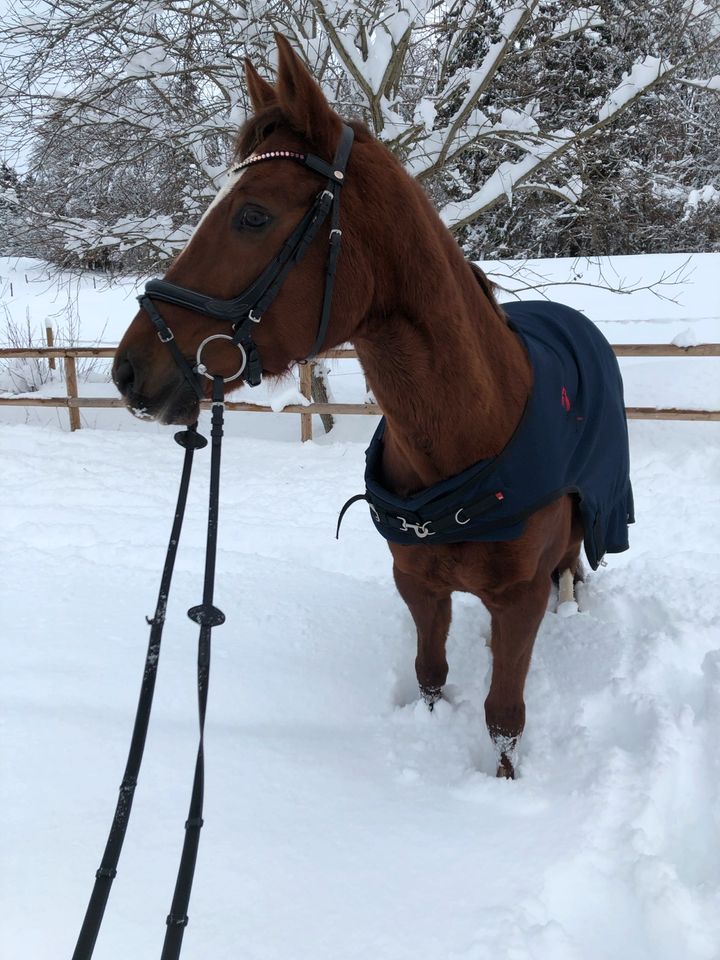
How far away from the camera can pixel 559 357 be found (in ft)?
7.80

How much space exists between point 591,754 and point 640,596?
4.49 feet

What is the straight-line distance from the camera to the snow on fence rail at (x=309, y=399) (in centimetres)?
588

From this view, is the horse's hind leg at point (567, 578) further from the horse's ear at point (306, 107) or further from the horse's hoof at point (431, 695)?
the horse's ear at point (306, 107)

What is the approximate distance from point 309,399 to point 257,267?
540 centimetres

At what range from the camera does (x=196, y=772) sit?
1.31 m

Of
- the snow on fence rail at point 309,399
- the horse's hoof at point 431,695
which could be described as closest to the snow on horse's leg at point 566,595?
the horse's hoof at point 431,695

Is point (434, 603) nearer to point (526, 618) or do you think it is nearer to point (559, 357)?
point (526, 618)

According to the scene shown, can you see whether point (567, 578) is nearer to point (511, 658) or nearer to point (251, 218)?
point (511, 658)

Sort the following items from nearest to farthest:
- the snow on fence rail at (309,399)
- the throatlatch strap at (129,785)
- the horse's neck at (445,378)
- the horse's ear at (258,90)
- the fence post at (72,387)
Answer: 1. the throatlatch strap at (129,785)
2. the horse's ear at (258,90)
3. the horse's neck at (445,378)
4. the snow on fence rail at (309,399)
5. the fence post at (72,387)

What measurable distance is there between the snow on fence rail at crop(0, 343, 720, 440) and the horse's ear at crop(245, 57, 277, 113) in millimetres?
3755

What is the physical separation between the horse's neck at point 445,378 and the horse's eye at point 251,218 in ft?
1.19

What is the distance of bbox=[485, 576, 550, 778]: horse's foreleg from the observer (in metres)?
2.13

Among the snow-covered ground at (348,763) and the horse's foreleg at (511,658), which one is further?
the horse's foreleg at (511,658)

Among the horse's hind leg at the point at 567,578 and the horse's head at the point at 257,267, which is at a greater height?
the horse's head at the point at 257,267
